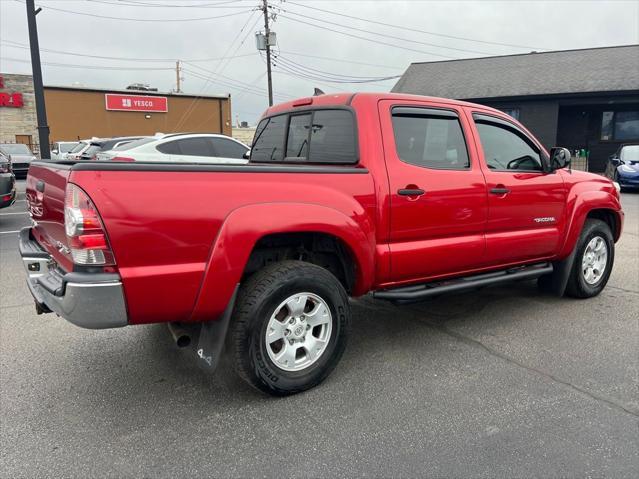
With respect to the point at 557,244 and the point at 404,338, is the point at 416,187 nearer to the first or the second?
the point at 404,338

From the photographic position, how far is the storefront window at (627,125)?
2244 cm

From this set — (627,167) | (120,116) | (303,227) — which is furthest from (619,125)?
(120,116)

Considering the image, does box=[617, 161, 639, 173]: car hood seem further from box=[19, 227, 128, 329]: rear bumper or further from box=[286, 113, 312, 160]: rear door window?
box=[19, 227, 128, 329]: rear bumper

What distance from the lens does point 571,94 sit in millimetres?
21703

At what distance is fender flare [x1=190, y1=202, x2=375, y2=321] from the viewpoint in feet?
9.27

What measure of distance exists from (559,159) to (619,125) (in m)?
21.8

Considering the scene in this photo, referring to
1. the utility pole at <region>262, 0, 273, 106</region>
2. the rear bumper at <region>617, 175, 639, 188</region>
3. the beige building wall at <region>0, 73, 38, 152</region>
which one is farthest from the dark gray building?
the beige building wall at <region>0, 73, 38, 152</region>

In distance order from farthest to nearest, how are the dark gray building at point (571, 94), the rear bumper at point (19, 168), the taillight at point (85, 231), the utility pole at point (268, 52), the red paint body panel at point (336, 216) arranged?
the utility pole at point (268, 52)
the dark gray building at point (571, 94)
the rear bumper at point (19, 168)
the red paint body panel at point (336, 216)
the taillight at point (85, 231)

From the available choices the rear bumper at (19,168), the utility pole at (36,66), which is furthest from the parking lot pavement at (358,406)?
the rear bumper at (19,168)

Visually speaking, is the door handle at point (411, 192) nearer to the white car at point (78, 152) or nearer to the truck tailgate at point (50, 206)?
the truck tailgate at point (50, 206)

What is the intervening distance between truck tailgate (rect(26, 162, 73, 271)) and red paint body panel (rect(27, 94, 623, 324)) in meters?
0.01

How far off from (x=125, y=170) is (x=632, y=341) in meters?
3.99

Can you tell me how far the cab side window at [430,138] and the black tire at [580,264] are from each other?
1.82 metres

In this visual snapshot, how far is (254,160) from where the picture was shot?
4.83m
